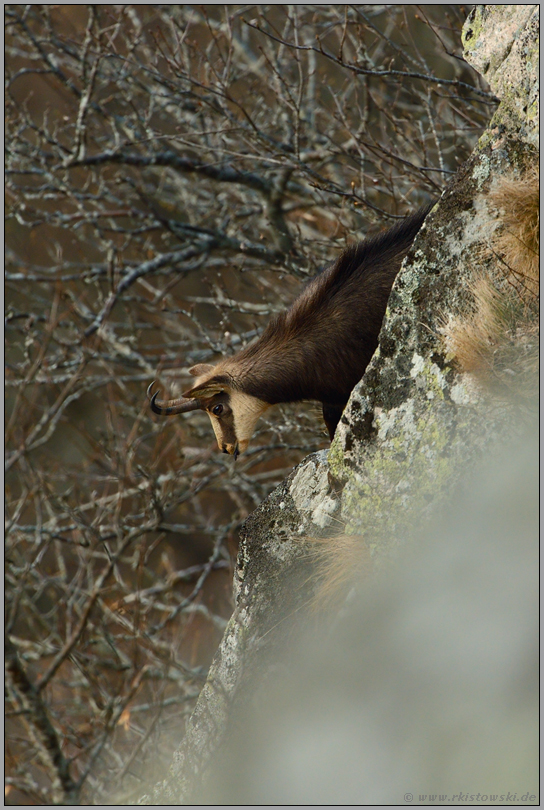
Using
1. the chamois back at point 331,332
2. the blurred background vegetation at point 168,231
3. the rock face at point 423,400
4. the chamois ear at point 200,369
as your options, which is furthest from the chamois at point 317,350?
the blurred background vegetation at point 168,231

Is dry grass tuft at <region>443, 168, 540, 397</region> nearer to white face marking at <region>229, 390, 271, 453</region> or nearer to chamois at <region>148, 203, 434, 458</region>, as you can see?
chamois at <region>148, 203, 434, 458</region>

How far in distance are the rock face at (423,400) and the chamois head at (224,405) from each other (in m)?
1.06

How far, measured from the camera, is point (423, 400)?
10.6ft

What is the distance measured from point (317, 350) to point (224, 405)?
0.74m

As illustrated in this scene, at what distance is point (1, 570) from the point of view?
5.18 m

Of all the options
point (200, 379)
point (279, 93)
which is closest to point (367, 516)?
point (200, 379)

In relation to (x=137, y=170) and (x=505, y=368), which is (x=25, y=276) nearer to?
(x=137, y=170)

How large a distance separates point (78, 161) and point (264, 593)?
492cm

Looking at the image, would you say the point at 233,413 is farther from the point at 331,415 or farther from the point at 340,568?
the point at 340,568

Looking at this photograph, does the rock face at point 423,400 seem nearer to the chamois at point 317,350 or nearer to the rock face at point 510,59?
the rock face at point 510,59

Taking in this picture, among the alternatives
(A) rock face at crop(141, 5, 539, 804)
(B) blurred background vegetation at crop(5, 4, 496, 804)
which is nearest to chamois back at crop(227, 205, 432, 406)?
(A) rock face at crop(141, 5, 539, 804)

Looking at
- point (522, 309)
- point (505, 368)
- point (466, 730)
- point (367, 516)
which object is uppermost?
point (522, 309)

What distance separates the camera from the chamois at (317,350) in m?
4.17

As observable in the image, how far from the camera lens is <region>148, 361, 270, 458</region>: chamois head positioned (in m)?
4.60
